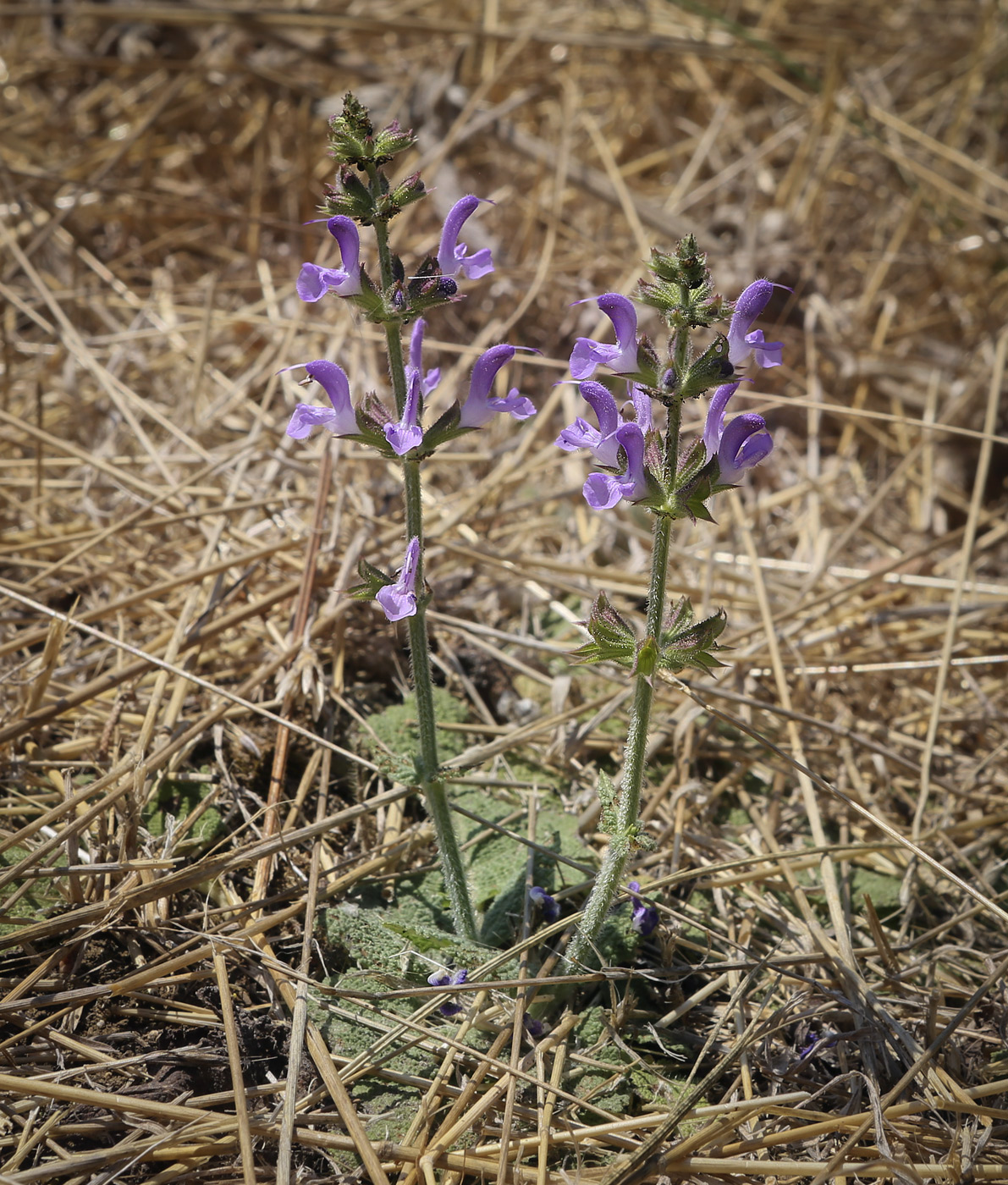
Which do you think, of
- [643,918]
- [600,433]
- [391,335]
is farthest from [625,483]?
[643,918]

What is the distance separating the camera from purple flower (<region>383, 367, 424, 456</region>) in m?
1.94

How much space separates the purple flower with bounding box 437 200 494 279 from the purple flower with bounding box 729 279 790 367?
588mm

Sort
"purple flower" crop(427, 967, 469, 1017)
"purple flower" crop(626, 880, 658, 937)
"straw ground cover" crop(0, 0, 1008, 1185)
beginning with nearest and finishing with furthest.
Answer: "straw ground cover" crop(0, 0, 1008, 1185), "purple flower" crop(427, 967, 469, 1017), "purple flower" crop(626, 880, 658, 937)

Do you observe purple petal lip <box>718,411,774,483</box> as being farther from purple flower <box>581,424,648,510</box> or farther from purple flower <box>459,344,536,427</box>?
purple flower <box>459,344,536,427</box>

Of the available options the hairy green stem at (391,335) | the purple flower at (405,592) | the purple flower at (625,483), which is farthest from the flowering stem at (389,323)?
the purple flower at (625,483)

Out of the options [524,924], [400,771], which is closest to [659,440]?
[400,771]

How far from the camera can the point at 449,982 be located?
2.39 meters

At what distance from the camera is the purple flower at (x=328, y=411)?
80.4 inches

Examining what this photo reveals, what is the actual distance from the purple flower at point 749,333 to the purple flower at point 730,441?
12cm

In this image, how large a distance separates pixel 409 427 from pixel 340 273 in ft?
1.22

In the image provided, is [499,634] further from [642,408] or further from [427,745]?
[642,408]

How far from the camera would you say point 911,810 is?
3244 mm

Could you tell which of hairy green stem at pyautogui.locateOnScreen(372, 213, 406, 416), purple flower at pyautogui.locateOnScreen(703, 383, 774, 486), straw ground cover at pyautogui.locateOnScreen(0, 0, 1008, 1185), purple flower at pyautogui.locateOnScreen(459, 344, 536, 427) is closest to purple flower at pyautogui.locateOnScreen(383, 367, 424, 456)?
hairy green stem at pyautogui.locateOnScreen(372, 213, 406, 416)

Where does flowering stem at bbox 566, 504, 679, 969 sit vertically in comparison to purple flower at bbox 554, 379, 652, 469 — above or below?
below
